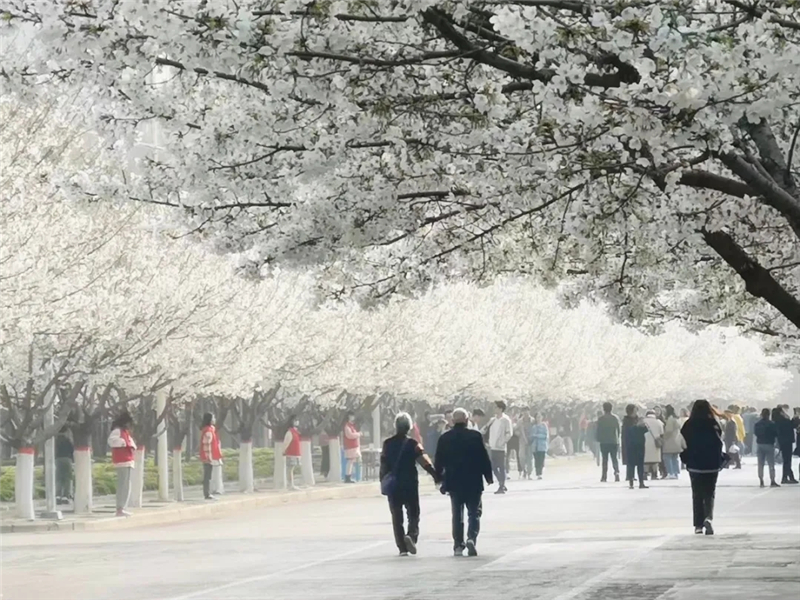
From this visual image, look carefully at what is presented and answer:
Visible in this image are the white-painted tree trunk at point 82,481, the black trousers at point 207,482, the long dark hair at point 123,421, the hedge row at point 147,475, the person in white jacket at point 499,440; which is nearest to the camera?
the long dark hair at point 123,421

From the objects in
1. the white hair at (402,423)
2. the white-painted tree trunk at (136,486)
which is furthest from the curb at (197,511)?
the white hair at (402,423)

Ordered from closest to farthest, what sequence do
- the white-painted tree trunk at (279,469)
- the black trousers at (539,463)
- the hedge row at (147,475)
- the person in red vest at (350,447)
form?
the hedge row at (147,475), the white-painted tree trunk at (279,469), the person in red vest at (350,447), the black trousers at (539,463)

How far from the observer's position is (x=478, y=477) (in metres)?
21.1

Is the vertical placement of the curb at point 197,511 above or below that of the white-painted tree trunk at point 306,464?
below

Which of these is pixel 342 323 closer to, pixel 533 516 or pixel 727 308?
pixel 533 516

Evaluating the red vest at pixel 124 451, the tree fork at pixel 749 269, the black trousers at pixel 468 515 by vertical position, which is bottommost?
the black trousers at pixel 468 515

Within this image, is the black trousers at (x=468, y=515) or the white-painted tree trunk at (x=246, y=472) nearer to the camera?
the black trousers at (x=468, y=515)

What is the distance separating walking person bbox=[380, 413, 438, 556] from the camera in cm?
2111

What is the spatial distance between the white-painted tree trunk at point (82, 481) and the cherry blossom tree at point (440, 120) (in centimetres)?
1473

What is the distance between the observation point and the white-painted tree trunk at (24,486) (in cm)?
3138

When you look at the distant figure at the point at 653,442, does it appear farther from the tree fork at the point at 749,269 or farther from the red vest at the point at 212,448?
the tree fork at the point at 749,269

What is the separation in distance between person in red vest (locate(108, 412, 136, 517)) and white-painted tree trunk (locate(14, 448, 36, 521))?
1.45 meters

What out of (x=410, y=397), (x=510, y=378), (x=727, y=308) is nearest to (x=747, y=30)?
(x=727, y=308)

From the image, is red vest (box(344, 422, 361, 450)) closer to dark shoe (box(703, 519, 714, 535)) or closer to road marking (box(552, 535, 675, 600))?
road marking (box(552, 535, 675, 600))
